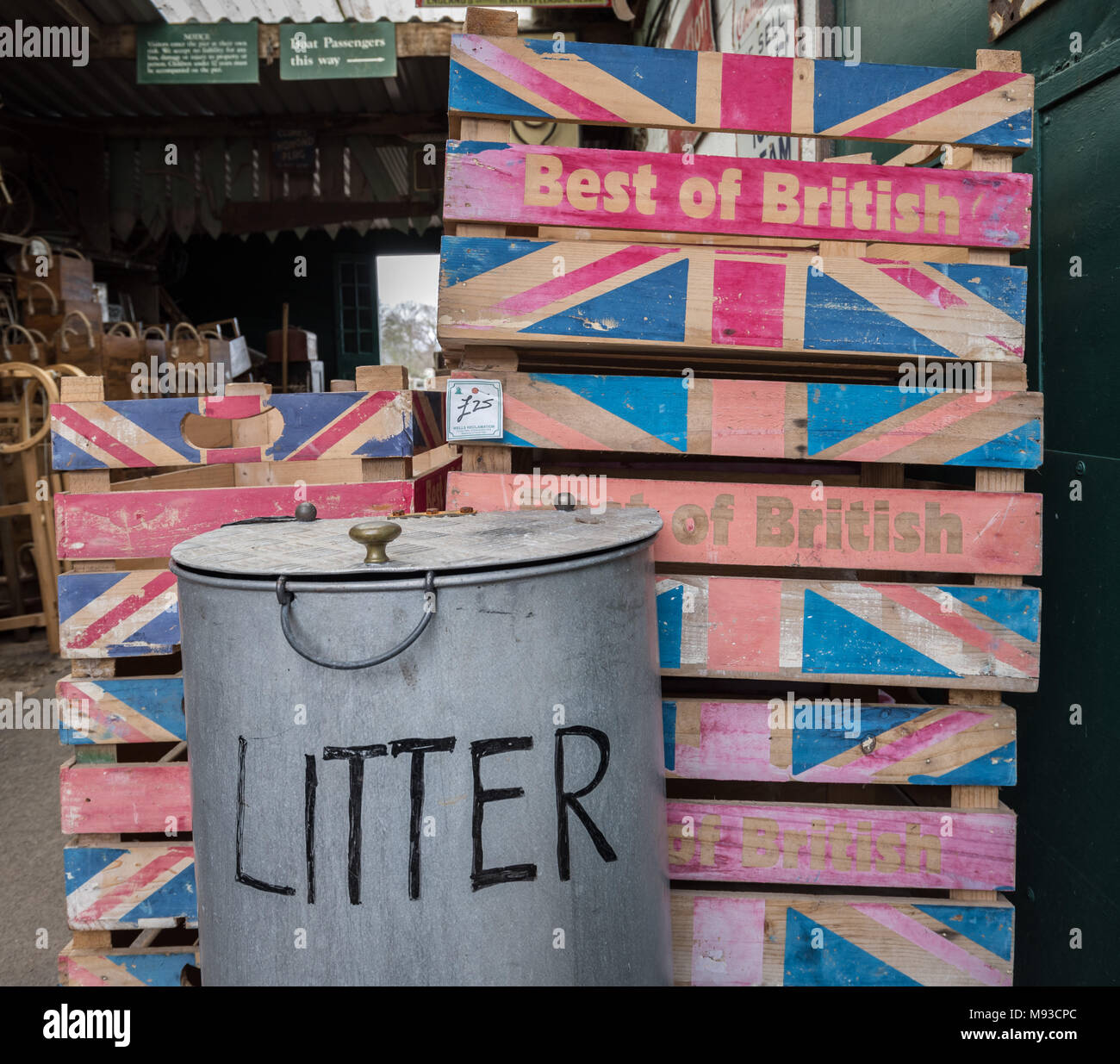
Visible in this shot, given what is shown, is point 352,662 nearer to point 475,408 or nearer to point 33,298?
point 475,408

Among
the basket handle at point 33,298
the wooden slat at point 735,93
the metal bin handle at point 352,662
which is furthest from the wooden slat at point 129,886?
the basket handle at point 33,298

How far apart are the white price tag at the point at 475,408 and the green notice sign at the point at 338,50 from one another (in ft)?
20.1

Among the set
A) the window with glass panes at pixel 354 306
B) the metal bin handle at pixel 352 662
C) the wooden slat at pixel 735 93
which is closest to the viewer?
the metal bin handle at pixel 352 662

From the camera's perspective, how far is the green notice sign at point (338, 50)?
6.70 meters

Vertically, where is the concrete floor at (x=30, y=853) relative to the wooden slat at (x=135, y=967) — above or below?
below

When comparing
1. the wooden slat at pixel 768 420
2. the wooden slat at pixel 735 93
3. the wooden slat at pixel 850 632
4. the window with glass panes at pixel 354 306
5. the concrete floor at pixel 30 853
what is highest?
the window with glass panes at pixel 354 306

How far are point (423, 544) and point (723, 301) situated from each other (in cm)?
84

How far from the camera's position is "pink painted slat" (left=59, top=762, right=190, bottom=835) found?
6.23 ft

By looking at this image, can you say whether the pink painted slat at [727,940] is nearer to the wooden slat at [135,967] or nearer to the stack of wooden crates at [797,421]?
the stack of wooden crates at [797,421]

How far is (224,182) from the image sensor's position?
9.75 metres

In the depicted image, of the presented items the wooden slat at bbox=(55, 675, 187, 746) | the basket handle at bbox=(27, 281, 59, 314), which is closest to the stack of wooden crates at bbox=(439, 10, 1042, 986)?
the wooden slat at bbox=(55, 675, 187, 746)

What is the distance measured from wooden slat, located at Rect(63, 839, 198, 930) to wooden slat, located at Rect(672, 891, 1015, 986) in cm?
115
